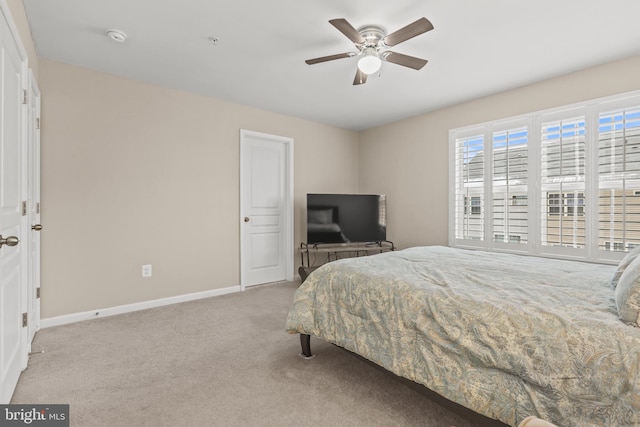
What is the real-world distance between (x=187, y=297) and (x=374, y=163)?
11.4 feet

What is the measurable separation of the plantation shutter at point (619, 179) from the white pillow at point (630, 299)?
2.21 m

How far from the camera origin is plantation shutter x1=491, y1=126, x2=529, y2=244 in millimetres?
3629

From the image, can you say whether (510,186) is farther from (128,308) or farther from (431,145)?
(128,308)

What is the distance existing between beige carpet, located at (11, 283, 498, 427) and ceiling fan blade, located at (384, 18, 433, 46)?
7.04ft

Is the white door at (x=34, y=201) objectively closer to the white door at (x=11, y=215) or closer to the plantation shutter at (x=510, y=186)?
the white door at (x=11, y=215)

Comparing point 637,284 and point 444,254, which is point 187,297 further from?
point 637,284

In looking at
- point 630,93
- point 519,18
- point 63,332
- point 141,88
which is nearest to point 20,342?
point 63,332

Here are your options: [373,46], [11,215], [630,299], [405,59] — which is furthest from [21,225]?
[630,299]

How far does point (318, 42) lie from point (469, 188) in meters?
2.69

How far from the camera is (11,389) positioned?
5.88ft

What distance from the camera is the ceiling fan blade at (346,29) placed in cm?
202

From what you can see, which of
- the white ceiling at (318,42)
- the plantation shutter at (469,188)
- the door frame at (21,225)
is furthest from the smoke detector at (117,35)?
the plantation shutter at (469,188)

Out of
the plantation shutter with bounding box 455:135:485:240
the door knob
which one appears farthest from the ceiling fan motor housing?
the door knob

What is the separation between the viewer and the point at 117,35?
2.52 metres
